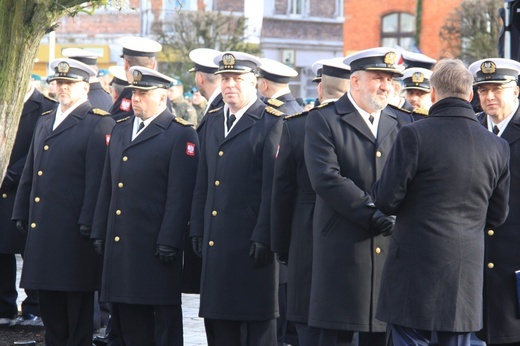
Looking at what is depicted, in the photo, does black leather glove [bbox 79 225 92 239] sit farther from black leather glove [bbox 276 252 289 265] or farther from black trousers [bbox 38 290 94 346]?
black leather glove [bbox 276 252 289 265]

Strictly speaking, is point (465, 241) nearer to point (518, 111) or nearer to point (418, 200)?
point (418, 200)

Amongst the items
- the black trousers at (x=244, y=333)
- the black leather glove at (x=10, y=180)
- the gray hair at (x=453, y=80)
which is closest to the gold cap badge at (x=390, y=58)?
the gray hair at (x=453, y=80)

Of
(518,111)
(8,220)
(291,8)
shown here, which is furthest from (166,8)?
(518,111)

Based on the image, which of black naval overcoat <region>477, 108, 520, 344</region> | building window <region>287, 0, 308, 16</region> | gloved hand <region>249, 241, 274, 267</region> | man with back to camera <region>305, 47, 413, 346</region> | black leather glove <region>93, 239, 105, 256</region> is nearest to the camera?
man with back to camera <region>305, 47, 413, 346</region>

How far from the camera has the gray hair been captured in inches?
248

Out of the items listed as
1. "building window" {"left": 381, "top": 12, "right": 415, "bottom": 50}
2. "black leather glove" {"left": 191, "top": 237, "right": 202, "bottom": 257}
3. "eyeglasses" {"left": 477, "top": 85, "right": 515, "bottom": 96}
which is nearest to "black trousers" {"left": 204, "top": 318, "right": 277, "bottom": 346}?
"black leather glove" {"left": 191, "top": 237, "right": 202, "bottom": 257}

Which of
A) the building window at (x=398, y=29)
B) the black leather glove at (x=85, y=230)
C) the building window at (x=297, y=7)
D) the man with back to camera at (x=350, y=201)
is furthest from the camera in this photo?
the building window at (x=297, y=7)

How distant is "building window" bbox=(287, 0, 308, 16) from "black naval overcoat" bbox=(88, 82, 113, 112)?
39.4 meters

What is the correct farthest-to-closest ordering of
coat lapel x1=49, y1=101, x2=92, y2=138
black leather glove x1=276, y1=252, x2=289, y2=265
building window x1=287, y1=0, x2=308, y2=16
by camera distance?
building window x1=287, y1=0, x2=308, y2=16, coat lapel x1=49, y1=101, x2=92, y2=138, black leather glove x1=276, y1=252, x2=289, y2=265

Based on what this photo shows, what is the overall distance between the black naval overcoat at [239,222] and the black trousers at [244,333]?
106 mm

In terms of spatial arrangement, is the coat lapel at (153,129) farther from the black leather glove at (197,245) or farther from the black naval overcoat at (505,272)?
the black naval overcoat at (505,272)

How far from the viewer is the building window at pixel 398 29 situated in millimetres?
44156

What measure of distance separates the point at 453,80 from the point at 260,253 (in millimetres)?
1920

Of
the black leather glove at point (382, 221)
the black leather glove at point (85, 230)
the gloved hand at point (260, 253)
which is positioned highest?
the black leather glove at point (382, 221)
